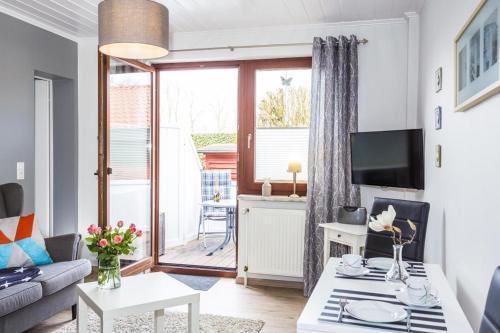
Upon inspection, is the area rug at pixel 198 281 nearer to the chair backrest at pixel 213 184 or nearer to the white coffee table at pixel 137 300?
the white coffee table at pixel 137 300

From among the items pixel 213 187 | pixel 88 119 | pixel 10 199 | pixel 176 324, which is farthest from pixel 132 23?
pixel 213 187

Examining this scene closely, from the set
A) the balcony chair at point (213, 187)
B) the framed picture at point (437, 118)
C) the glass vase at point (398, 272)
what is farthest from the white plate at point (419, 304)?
the balcony chair at point (213, 187)

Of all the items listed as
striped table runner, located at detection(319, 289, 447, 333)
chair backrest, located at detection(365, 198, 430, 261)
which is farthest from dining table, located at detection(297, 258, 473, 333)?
chair backrest, located at detection(365, 198, 430, 261)

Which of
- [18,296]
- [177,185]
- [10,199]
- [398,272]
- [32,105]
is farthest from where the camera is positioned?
[177,185]

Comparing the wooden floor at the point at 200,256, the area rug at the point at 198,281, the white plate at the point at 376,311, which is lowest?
the area rug at the point at 198,281

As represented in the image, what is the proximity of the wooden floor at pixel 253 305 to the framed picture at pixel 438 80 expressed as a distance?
1.90 meters

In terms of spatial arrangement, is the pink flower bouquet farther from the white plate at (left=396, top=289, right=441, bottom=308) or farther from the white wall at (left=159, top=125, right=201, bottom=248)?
the white wall at (left=159, top=125, right=201, bottom=248)

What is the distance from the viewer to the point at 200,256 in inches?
219

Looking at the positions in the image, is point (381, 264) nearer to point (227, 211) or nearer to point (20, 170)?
point (20, 170)

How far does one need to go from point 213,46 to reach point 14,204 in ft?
7.38

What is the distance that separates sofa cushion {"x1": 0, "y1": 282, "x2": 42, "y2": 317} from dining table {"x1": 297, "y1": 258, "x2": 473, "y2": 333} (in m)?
1.87

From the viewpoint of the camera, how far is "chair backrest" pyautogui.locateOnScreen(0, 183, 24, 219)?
11.3 feet

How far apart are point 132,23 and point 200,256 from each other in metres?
3.62

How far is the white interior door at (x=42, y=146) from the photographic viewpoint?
4.57 meters
